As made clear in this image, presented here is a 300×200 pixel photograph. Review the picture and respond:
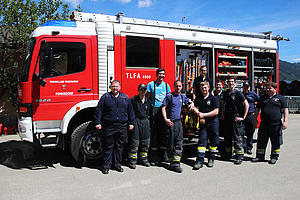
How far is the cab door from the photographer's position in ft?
17.1

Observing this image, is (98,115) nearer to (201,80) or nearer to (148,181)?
(148,181)

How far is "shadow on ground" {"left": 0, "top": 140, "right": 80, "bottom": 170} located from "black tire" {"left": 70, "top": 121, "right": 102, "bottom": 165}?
0.33 m

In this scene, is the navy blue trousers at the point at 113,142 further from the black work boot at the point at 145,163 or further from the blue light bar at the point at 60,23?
the blue light bar at the point at 60,23

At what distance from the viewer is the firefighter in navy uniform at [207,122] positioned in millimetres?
5512

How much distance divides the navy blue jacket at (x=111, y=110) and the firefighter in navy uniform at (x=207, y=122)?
4.93 feet

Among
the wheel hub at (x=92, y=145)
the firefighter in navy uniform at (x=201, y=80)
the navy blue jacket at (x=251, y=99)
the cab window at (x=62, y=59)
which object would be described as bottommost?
the wheel hub at (x=92, y=145)

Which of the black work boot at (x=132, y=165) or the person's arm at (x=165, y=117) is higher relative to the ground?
the person's arm at (x=165, y=117)


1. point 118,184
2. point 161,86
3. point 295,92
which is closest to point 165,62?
point 161,86

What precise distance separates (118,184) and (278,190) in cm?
260

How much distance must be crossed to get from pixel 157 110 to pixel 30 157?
3.44m

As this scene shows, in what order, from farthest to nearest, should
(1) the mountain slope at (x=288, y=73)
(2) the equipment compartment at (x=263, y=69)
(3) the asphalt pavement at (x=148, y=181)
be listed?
(1) the mountain slope at (x=288, y=73)
(2) the equipment compartment at (x=263, y=69)
(3) the asphalt pavement at (x=148, y=181)

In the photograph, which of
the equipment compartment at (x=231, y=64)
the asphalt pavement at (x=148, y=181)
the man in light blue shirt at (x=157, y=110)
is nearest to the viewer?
the asphalt pavement at (x=148, y=181)

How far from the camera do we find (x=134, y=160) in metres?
5.52

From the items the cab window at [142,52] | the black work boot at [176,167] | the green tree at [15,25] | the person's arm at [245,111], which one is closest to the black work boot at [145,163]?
the black work boot at [176,167]
